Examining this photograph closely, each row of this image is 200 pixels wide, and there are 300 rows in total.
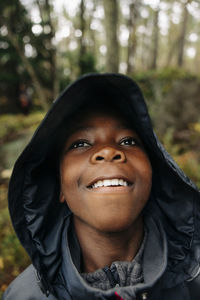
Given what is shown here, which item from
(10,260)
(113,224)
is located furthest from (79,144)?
(10,260)

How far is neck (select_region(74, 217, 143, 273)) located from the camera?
1.40 metres

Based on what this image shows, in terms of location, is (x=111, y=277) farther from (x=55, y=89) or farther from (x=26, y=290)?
(x=55, y=89)

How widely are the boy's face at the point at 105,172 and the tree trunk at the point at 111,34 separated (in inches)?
199

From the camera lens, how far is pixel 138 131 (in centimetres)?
148

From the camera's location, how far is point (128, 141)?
144 centimetres

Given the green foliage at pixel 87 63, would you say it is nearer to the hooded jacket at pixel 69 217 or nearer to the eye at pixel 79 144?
the hooded jacket at pixel 69 217

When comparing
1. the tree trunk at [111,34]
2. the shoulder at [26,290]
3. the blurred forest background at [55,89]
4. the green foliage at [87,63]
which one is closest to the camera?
the shoulder at [26,290]

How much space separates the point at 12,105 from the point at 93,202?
14019 mm

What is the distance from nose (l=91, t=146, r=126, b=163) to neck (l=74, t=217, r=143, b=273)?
16.0 inches

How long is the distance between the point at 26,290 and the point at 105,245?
602mm

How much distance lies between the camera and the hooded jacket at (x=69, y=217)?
4.32 ft

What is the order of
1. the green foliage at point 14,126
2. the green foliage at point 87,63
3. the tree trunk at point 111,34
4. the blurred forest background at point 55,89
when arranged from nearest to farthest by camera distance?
1. the blurred forest background at point 55,89
2. the tree trunk at point 111,34
3. the green foliage at point 14,126
4. the green foliage at point 87,63

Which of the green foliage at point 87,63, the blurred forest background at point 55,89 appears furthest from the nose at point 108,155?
the green foliage at point 87,63

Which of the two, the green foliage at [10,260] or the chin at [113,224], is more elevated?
the chin at [113,224]
